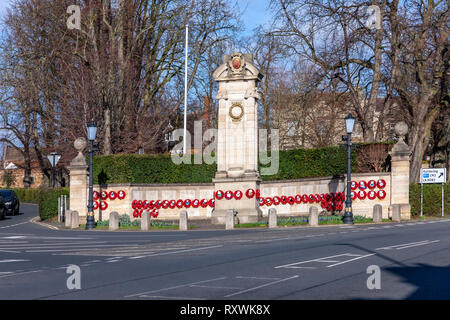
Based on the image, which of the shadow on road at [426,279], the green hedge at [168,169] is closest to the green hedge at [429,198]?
the green hedge at [168,169]

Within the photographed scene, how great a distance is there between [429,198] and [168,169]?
1427 cm

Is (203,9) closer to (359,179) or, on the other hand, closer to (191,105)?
(191,105)

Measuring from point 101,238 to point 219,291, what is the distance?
15.6 meters

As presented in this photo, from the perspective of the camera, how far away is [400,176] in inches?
1259

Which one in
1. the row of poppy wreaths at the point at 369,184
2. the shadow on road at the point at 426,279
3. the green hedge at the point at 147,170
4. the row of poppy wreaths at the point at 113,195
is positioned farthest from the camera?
the green hedge at the point at 147,170

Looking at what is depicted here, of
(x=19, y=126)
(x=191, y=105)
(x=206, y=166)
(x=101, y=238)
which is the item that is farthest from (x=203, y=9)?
(x=101, y=238)

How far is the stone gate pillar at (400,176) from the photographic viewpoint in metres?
31.8

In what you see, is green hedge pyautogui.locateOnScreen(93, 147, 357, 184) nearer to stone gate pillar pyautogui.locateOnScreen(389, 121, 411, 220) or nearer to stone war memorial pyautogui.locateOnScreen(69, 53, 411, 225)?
stone war memorial pyautogui.locateOnScreen(69, 53, 411, 225)

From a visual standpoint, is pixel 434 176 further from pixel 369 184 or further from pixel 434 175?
pixel 369 184

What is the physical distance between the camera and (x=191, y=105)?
53906mm

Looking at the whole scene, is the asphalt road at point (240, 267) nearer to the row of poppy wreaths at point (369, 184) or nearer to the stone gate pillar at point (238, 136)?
the row of poppy wreaths at point (369, 184)

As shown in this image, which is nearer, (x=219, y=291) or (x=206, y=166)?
(x=219, y=291)

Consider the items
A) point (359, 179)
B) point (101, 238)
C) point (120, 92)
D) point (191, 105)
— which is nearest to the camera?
point (101, 238)

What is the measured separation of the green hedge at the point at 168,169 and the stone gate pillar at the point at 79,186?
1703 millimetres
